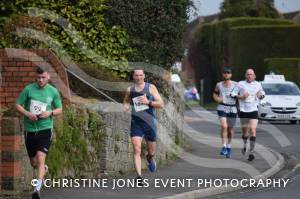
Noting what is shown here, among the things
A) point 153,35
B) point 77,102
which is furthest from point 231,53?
point 77,102

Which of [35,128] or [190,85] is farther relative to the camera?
[190,85]

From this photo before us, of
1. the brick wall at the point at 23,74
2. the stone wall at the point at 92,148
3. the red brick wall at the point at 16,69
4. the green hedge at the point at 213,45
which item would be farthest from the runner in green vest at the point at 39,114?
the green hedge at the point at 213,45

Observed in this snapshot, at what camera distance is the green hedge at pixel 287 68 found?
5015 centimetres

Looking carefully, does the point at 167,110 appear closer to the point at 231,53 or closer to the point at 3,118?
the point at 3,118

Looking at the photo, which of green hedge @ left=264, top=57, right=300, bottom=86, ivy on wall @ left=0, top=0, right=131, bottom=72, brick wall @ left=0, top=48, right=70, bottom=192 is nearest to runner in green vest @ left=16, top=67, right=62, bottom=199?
brick wall @ left=0, top=48, right=70, bottom=192

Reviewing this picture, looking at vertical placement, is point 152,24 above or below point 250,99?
above

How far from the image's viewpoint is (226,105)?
17.8 m

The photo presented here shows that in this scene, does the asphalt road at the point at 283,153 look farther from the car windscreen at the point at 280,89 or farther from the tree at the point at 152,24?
the tree at the point at 152,24

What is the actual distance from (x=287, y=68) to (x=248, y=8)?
27.7 metres

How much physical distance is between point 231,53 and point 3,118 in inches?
1824

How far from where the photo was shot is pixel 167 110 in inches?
719

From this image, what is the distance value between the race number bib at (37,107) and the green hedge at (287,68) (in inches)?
1556

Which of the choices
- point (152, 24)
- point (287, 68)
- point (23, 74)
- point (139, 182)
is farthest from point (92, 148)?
point (287, 68)

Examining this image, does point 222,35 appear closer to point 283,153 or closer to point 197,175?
point 283,153
